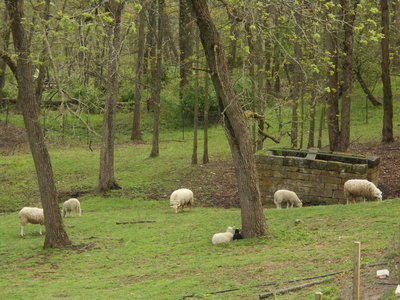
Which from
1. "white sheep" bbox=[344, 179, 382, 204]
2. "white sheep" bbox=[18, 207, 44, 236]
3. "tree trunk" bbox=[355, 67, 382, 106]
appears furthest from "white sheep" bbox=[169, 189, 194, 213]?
"tree trunk" bbox=[355, 67, 382, 106]

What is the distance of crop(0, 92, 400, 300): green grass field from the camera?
11797 mm

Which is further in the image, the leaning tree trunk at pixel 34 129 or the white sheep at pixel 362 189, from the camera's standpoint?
the white sheep at pixel 362 189

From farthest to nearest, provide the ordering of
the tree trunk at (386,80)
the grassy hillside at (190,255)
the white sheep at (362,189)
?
the tree trunk at (386,80), the white sheep at (362,189), the grassy hillside at (190,255)

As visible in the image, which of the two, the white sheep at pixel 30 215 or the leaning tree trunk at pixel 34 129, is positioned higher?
the leaning tree trunk at pixel 34 129

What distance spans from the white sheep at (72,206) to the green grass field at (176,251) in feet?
1.78

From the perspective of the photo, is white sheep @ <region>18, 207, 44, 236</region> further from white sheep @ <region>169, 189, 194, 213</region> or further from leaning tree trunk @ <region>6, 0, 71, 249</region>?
white sheep @ <region>169, 189, 194, 213</region>

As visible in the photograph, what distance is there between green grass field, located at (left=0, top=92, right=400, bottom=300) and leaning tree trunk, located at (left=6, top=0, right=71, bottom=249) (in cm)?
63

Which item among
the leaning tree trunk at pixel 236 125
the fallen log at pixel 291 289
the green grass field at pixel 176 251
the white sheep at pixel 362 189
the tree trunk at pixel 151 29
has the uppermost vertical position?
the tree trunk at pixel 151 29

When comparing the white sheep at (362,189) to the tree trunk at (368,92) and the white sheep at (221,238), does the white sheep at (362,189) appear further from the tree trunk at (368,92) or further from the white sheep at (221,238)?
the tree trunk at (368,92)

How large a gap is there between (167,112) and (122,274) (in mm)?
32119

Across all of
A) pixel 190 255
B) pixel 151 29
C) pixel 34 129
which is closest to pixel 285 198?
pixel 190 255

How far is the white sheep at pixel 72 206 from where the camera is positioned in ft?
73.1

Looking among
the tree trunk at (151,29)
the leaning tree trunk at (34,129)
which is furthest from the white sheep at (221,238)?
the tree trunk at (151,29)

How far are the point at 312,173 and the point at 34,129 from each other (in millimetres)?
10613
